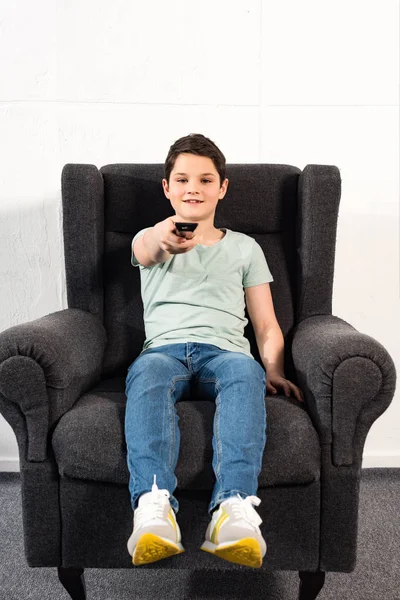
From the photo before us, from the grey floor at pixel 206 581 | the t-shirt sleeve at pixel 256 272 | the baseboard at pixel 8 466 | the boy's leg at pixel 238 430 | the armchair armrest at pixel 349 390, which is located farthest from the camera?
the baseboard at pixel 8 466

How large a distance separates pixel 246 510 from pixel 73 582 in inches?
21.7

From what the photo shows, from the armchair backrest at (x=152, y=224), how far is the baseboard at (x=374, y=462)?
0.81 meters

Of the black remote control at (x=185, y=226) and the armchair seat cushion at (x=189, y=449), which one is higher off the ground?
the black remote control at (x=185, y=226)

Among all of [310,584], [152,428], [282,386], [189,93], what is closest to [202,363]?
[282,386]

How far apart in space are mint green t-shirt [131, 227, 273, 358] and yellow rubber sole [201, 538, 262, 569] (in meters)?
0.62

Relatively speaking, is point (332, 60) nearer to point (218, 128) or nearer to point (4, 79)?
point (218, 128)

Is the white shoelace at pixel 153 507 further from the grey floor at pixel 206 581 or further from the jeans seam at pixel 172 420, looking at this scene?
the grey floor at pixel 206 581

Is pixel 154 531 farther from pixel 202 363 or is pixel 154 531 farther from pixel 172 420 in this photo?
pixel 202 363

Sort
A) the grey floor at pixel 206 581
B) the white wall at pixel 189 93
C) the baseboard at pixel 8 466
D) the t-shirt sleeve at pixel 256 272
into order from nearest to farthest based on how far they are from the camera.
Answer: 1. the grey floor at pixel 206 581
2. the t-shirt sleeve at pixel 256 272
3. the white wall at pixel 189 93
4. the baseboard at pixel 8 466

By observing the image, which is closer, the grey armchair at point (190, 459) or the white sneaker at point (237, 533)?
the white sneaker at point (237, 533)

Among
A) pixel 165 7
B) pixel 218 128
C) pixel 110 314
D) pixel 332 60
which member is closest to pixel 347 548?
pixel 110 314

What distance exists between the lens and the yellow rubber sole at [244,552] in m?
1.33

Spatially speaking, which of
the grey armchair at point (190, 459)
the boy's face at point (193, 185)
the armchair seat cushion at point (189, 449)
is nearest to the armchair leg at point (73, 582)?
the grey armchair at point (190, 459)

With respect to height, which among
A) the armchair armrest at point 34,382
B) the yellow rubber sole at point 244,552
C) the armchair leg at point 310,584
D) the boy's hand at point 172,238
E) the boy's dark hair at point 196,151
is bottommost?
the armchair leg at point 310,584
